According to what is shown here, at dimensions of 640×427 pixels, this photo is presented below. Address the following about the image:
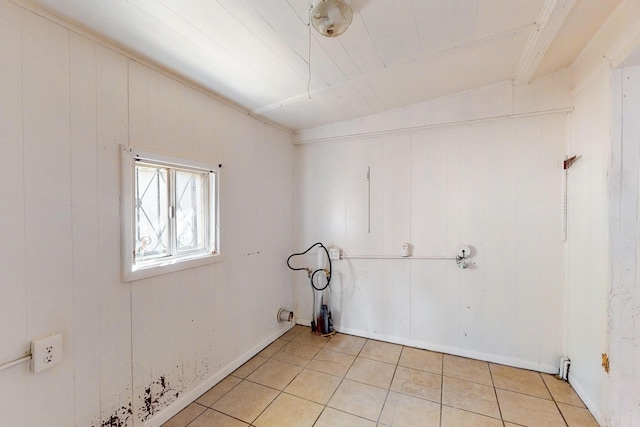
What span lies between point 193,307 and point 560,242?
2.91 metres

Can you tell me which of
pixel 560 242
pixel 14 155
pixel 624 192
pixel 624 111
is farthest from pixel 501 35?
pixel 14 155

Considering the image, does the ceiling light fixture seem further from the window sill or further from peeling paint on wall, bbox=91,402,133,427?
peeling paint on wall, bbox=91,402,133,427

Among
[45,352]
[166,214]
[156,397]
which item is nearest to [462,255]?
[166,214]

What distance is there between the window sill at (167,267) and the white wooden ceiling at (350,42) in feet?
4.16

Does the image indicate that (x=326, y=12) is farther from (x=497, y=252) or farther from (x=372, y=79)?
(x=497, y=252)

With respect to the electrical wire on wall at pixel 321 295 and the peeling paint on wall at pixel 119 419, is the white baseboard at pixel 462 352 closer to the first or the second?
the electrical wire on wall at pixel 321 295

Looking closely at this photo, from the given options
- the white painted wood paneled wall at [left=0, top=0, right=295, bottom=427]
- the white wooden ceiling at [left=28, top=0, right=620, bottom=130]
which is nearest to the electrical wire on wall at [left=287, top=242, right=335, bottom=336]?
the white painted wood paneled wall at [left=0, top=0, right=295, bottom=427]

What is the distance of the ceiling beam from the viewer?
52.8 inches

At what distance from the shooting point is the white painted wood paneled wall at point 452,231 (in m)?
2.17

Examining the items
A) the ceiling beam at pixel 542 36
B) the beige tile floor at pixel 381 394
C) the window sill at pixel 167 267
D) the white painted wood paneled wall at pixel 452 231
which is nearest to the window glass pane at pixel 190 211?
the window sill at pixel 167 267

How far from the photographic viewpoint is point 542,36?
157cm

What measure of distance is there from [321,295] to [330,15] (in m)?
2.52

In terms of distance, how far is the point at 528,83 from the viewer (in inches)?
84.8

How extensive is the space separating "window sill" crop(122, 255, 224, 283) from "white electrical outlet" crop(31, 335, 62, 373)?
37 centimetres
